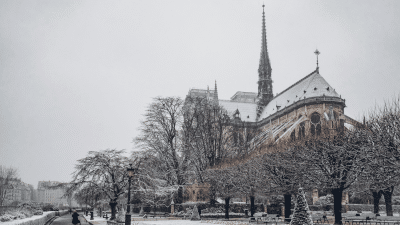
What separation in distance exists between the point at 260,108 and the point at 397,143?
235 feet

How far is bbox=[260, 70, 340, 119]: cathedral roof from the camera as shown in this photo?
212 feet

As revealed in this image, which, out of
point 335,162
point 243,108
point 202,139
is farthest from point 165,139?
point 243,108

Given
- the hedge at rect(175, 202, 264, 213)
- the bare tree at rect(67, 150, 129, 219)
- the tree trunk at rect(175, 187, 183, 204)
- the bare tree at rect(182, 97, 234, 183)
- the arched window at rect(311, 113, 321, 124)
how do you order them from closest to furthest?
the bare tree at rect(67, 150, 129, 219), the hedge at rect(175, 202, 264, 213), the tree trunk at rect(175, 187, 183, 204), the bare tree at rect(182, 97, 234, 183), the arched window at rect(311, 113, 321, 124)

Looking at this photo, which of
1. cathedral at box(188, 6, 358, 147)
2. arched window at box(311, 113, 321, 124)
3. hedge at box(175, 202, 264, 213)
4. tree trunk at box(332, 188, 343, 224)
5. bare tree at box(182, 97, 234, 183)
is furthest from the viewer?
arched window at box(311, 113, 321, 124)

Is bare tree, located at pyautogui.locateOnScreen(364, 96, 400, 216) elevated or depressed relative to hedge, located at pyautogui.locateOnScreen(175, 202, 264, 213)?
elevated

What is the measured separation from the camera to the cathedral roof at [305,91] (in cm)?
6469

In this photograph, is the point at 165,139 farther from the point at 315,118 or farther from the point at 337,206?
the point at 315,118

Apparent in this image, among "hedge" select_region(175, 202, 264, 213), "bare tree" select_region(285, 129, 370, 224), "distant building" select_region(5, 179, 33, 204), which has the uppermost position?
"bare tree" select_region(285, 129, 370, 224)

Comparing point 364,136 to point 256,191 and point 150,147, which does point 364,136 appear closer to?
point 256,191

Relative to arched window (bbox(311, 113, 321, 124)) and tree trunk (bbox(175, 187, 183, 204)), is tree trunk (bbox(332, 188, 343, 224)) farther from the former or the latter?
arched window (bbox(311, 113, 321, 124))

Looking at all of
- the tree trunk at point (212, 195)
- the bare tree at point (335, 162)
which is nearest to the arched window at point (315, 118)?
the tree trunk at point (212, 195)

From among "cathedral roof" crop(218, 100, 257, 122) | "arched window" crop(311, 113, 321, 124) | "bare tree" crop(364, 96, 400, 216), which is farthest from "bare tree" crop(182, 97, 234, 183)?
"cathedral roof" crop(218, 100, 257, 122)

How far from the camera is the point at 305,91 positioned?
66438mm

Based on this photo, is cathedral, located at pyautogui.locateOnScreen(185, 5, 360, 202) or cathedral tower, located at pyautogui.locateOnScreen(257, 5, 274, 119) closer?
cathedral, located at pyautogui.locateOnScreen(185, 5, 360, 202)
